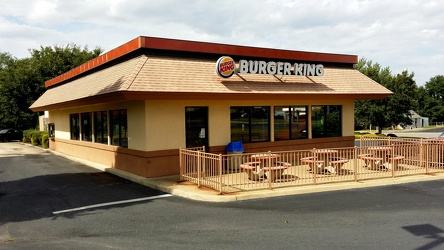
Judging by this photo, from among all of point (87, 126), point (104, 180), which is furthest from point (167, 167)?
point (87, 126)

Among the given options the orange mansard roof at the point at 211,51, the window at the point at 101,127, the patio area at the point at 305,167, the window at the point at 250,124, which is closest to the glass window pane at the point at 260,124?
the window at the point at 250,124

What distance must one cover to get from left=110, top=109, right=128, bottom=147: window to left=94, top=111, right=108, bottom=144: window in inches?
33.7

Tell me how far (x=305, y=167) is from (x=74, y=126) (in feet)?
44.3

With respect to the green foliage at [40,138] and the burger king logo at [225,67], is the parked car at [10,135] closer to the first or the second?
the green foliage at [40,138]

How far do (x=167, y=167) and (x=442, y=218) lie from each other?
329 inches

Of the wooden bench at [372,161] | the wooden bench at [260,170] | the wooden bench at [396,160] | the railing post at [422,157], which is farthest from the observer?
the wooden bench at [372,161]

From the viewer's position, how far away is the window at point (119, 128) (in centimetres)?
1394

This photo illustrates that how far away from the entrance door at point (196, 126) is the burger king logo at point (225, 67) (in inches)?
60.5

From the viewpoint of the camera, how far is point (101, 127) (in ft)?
53.7

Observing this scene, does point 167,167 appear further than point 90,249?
Yes

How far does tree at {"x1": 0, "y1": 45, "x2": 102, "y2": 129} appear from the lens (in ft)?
131

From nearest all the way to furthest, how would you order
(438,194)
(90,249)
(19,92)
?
(90,249)
(438,194)
(19,92)

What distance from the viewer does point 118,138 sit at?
14.6 metres

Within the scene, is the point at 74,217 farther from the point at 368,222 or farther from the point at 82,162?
the point at 82,162
